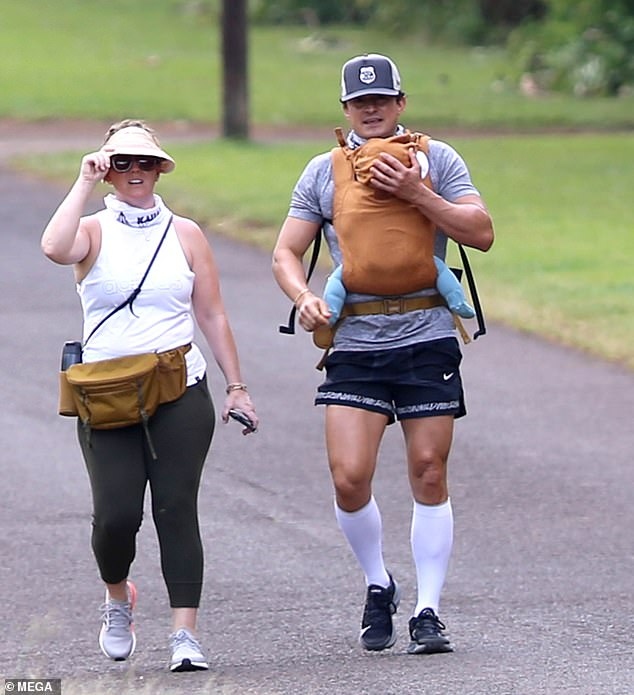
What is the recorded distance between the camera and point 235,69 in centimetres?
2538

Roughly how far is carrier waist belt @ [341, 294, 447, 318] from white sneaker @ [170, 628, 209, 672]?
1182 millimetres

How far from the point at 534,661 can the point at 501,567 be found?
1.53 m

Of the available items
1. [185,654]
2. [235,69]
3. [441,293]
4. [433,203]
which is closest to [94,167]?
[433,203]

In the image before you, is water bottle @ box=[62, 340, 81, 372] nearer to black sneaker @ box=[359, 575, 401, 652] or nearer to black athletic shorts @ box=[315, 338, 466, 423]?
black athletic shorts @ box=[315, 338, 466, 423]

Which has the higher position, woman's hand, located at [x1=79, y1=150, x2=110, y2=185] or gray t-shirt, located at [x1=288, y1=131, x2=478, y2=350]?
woman's hand, located at [x1=79, y1=150, x2=110, y2=185]

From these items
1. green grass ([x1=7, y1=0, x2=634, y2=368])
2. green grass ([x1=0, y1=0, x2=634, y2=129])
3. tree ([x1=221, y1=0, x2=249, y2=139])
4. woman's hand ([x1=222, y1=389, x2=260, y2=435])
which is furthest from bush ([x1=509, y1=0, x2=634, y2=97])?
woman's hand ([x1=222, y1=389, x2=260, y2=435])

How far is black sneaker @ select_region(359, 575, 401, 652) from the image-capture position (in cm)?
596

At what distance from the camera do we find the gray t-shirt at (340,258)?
19.5 feet

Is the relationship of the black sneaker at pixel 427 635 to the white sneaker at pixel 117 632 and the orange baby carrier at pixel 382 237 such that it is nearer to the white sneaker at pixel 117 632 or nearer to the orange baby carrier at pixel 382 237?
the white sneaker at pixel 117 632

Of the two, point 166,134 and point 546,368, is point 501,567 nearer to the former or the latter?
point 546,368

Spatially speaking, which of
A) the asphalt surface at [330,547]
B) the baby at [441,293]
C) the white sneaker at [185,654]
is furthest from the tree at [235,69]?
the white sneaker at [185,654]

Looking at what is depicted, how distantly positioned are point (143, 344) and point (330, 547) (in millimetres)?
2291

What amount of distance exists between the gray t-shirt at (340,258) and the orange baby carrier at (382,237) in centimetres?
7

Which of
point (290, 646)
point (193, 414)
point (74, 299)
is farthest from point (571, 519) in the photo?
point (74, 299)
